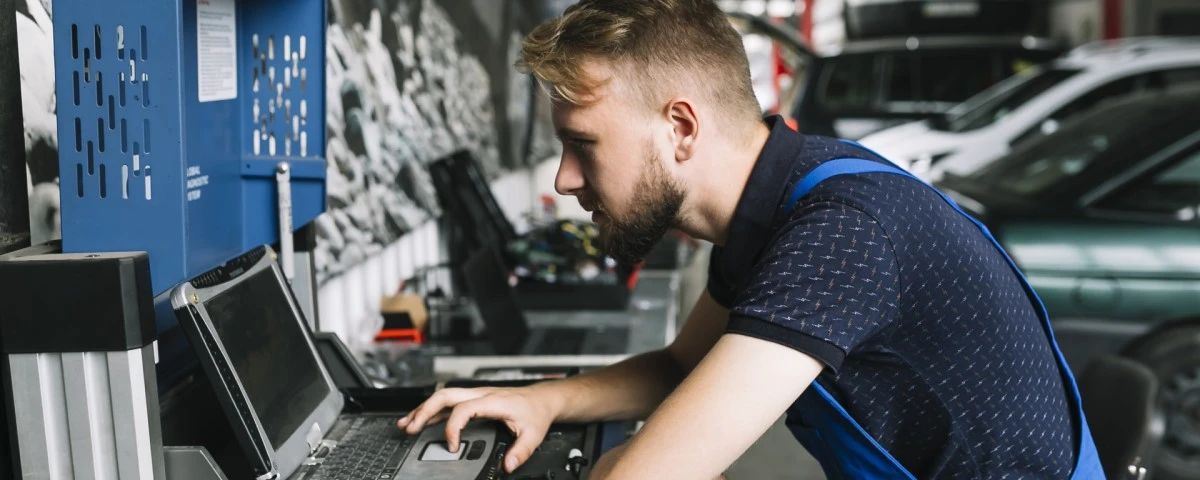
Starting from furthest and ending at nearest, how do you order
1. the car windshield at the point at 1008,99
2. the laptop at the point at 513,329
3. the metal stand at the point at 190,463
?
the car windshield at the point at 1008,99 < the laptop at the point at 513,329 < the metal stand at the point at 190,463

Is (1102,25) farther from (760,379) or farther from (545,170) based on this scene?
(760,379)

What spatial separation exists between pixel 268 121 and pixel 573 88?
77 centimetres

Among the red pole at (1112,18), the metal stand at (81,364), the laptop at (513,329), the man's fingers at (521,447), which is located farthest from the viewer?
the red pole at (1112,18)

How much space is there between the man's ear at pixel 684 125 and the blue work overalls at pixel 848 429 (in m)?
Answer: 0.15

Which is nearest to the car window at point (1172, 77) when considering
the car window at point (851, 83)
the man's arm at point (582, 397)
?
the car window at point (851, 83)

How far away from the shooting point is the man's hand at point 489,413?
5.60 ft

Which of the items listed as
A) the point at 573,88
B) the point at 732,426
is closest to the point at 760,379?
the point at 732,426

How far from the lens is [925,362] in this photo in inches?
60.1

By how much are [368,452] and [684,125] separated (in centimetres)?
64

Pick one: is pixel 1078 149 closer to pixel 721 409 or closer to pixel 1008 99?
pixel 1008 99

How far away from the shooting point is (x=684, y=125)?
62.1 inches

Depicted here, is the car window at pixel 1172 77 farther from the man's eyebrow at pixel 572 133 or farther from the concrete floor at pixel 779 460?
the man's eyebrow at pixel 572 133

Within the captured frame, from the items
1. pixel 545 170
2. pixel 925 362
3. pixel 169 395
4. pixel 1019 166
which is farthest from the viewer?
pixel 545 170

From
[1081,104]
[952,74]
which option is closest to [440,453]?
[1081,104]
